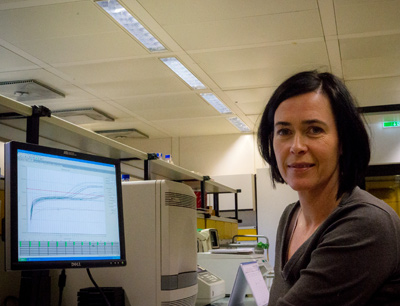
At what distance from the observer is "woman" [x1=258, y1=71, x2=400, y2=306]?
106 cm

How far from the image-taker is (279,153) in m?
1.36

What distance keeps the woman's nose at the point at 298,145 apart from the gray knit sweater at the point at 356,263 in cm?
20

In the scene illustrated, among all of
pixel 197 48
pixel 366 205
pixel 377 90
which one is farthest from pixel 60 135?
pixel 377 90

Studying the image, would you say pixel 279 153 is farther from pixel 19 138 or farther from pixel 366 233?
pixel 19 138

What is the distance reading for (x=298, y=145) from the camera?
128 centimetres

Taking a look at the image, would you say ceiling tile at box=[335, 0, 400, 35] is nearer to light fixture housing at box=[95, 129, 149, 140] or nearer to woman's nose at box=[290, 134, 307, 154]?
woman's nose at box=[290, 134, 307, 154]

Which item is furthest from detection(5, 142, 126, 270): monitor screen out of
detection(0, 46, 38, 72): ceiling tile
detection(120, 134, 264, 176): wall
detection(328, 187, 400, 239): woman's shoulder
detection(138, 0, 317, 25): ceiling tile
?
detection(120, 134, 264, 176): wall

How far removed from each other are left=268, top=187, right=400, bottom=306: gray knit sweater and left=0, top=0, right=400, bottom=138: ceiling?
282cm

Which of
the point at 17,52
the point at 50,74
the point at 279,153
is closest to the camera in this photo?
the point at 279,153

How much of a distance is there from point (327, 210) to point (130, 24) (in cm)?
320

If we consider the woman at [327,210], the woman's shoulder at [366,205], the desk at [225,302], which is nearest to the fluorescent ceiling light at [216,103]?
the desk at [225,302]

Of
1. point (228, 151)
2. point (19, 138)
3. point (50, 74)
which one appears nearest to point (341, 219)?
point (19, 138)

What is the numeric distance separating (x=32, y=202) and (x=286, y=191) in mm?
6019

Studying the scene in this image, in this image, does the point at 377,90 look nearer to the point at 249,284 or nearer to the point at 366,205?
the point at 249,284
